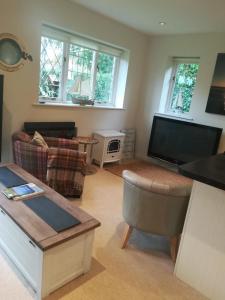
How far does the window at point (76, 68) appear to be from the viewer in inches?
143

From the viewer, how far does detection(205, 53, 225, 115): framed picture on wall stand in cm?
380

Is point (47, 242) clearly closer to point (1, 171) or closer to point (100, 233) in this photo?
point (100, 233)

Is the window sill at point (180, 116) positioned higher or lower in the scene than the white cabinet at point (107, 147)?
higher

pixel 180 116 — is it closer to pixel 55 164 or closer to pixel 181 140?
pixel 181 140

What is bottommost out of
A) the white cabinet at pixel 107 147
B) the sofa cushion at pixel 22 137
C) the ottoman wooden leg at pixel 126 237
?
the ottoman wooden leg at pixel 126 237

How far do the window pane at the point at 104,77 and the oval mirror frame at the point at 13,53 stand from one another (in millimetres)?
1526

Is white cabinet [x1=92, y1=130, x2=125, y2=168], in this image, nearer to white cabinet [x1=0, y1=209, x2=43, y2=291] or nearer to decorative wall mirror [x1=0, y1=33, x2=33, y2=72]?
decorative wall mirror [x1=0, y1=33, x2=33, y2=72]

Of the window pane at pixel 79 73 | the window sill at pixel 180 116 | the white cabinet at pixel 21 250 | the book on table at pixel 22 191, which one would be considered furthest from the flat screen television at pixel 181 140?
the white cabinet at pixel 21 250

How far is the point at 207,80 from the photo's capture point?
400 cm

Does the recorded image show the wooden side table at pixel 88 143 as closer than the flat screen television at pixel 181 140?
Yes

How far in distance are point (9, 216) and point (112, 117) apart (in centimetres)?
320

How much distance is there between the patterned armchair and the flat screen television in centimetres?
214

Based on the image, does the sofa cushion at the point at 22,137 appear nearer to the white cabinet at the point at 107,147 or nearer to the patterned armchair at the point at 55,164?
the patterned armchair at the point at 55,164

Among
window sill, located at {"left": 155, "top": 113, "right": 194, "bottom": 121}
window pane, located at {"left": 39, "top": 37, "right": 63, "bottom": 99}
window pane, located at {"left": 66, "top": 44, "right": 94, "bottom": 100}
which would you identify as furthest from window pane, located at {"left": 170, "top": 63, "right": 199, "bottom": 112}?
window pane, located at {"left": 39, "top": 37, "right": 63, "bottom": 99}
